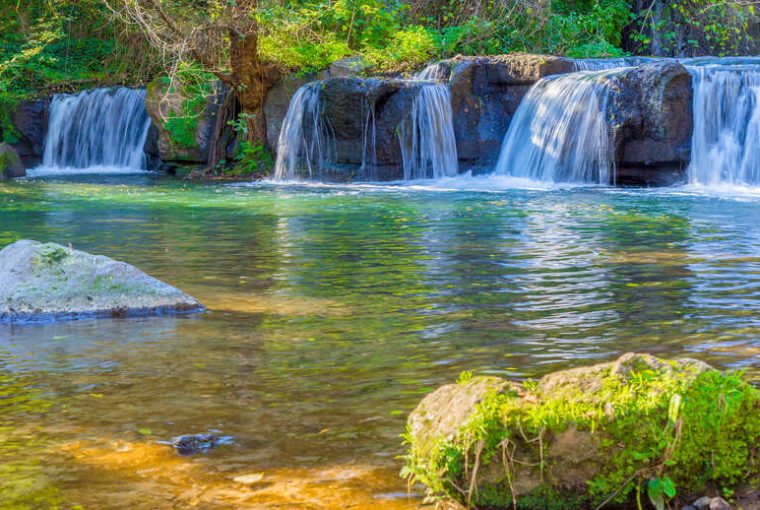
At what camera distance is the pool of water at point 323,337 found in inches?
156

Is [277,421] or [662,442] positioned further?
[277,421]

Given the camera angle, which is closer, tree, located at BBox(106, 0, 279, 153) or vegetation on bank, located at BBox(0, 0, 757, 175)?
tree, located at BBox(106, 0, 279, 153)

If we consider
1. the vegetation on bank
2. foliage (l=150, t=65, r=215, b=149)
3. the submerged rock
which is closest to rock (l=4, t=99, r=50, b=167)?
the vegetation on bank

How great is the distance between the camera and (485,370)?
5.38 meters

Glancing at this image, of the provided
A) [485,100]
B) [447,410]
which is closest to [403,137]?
[485,100]

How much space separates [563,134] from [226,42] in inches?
340

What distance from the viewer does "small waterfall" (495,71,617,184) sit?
18859 millimetres

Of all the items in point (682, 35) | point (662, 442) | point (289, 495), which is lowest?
point (289, 495)

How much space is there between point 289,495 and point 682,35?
2738 centimetres

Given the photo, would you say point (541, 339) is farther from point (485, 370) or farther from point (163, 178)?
point (163, 178)

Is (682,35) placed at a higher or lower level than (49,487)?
higher

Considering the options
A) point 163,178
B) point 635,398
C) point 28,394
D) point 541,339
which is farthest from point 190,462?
point 163,178

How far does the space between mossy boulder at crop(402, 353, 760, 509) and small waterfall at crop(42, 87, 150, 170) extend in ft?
77.9

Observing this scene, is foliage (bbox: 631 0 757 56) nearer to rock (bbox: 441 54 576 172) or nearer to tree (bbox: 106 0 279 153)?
rock (bbox: 441 54 576 172)
